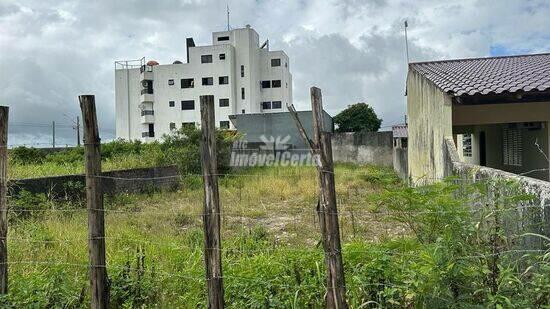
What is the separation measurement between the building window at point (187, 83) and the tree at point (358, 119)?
46.3 feet

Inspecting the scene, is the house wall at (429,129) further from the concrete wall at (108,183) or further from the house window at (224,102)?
the house window at (224,102)

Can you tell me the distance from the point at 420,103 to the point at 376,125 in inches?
1174


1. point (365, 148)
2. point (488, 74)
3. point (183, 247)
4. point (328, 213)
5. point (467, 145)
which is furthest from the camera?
point (365, 148)

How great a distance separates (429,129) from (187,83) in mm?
33301

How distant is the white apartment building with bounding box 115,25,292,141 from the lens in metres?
39.8

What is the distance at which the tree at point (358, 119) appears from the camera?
40156 mm

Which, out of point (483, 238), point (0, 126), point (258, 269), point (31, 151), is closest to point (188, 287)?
point (258, 269)

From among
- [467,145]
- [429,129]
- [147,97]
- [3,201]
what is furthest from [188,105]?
[3,201]

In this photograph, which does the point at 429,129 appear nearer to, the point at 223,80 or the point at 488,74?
the point at 488,74

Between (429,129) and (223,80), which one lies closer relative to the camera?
(429,129)

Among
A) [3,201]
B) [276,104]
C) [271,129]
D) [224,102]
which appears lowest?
[3,201]

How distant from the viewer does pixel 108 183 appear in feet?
36.8

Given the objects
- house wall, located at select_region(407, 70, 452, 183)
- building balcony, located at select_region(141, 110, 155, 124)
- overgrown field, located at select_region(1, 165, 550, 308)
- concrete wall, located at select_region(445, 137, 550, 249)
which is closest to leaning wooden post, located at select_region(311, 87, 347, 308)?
overgrown field, located at select_region(1, 165, 550, 308)

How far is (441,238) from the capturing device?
8.56 feet
